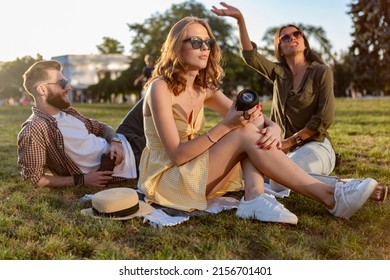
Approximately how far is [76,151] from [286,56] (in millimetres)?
2148

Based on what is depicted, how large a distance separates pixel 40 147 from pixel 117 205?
4.15 ft

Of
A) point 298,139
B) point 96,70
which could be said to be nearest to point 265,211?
point 298,139

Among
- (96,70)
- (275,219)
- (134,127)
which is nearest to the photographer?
(275,219)

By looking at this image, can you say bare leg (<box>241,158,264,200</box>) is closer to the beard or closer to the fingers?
the fingers

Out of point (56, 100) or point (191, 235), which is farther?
point (56, 100)

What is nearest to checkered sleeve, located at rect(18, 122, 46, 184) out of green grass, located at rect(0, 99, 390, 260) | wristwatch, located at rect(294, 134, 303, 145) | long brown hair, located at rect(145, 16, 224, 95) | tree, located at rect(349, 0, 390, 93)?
green grass, located at rect(0, 99, 390, 260)

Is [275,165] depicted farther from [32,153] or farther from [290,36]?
[32,153]

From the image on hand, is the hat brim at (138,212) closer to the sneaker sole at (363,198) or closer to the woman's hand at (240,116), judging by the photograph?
the woman's hand at (240,116)

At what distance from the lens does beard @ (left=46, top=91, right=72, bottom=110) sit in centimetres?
420

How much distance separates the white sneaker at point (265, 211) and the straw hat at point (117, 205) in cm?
67

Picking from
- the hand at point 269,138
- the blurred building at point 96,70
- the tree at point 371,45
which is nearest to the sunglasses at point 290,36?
the hand at point 269,138

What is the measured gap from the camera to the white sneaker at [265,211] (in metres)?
3.06

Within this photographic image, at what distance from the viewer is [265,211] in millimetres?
3121

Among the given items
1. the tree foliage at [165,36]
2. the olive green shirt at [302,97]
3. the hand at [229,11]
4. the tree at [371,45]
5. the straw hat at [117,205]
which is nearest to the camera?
the straw hat at [117,205]
